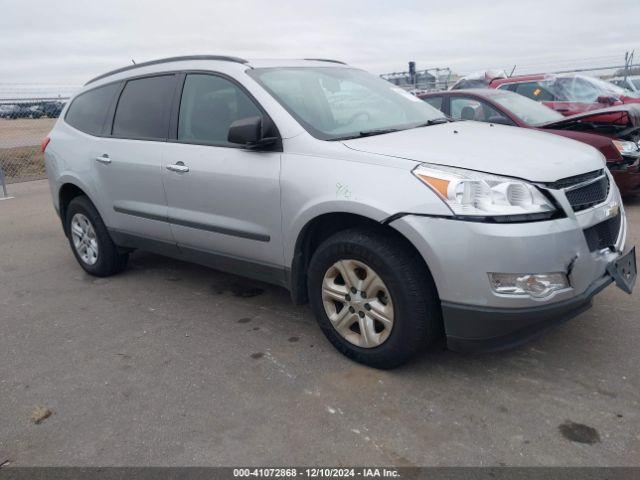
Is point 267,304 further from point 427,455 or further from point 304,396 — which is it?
point 427,455

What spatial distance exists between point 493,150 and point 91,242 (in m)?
3.70

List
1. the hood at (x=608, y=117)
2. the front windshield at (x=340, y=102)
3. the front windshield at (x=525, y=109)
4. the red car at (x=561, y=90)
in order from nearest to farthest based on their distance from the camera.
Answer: the front windshield at (x=340, y=102)
the hood at (x=608, y=117)
the front windshield at (x=525, y=109)
the red car at (x=561, y=90)

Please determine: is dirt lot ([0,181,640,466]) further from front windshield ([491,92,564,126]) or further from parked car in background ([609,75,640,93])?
parked car in background ([609,75,640,93])

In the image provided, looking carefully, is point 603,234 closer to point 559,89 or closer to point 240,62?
point 240,62

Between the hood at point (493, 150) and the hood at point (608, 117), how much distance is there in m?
3.63

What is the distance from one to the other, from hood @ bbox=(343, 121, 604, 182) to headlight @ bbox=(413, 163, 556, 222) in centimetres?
6

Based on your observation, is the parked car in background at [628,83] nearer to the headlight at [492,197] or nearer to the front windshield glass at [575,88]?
the front windshield glass at [575,88]

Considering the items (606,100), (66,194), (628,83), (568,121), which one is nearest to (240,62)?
(66,194)

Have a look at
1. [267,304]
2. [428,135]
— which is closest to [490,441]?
[428,135]

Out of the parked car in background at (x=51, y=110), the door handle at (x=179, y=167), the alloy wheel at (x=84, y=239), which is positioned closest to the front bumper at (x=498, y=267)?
the door handle at (x=179, y=167)

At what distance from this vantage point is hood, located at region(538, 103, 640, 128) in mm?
6754

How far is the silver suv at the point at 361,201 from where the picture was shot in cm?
278

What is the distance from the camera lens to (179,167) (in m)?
4.02

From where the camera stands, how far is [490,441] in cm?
260
